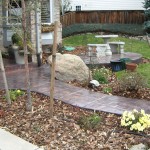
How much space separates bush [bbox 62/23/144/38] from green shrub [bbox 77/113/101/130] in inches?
490

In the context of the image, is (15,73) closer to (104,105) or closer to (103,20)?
(104,105)

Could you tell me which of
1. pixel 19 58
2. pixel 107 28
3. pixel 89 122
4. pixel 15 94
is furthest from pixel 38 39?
pixel 107 28

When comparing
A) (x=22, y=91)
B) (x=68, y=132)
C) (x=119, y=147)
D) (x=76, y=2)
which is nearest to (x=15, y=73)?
(x=22, y=91)

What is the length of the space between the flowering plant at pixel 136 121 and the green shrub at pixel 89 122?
0.40m

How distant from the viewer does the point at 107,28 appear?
60.6ft

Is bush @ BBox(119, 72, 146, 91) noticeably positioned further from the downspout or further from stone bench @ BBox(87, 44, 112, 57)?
stone bench @ BBox(87, 44, 112, 57)

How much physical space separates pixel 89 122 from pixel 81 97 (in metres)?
1.47

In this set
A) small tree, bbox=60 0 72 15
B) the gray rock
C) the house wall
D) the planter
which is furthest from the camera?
the house wall

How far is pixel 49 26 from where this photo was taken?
12.4 m

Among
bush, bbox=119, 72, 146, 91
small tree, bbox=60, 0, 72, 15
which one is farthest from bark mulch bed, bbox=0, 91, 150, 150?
small tree, bbox=60, 0, 72, 15

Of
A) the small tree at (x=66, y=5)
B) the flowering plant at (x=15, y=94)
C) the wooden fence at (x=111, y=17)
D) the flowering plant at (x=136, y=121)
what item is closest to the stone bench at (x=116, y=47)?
the flowering plant at (x=15, y=94)

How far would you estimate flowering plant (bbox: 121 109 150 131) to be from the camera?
16.0 feet

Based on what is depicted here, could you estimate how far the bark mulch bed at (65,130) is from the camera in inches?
184

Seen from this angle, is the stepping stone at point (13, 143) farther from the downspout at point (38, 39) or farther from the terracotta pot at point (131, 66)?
the terracotta pot at point (131, 66)
